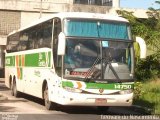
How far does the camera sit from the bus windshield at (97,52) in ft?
53.2

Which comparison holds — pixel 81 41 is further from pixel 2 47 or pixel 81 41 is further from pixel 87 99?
pixel 2 47

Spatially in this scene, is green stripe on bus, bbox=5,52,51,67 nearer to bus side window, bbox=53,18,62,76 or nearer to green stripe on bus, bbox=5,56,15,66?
bus side window, bbox=53,18,62,76

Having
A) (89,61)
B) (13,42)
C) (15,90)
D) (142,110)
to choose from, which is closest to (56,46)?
(89,61)

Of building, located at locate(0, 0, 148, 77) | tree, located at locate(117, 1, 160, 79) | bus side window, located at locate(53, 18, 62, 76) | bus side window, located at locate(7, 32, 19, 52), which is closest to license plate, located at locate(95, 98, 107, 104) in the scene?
bus side window, located at locate(53, 18, 62, 76)

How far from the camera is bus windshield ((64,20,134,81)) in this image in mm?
16203

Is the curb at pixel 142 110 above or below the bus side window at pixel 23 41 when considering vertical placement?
below

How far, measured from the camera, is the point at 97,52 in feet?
53.8

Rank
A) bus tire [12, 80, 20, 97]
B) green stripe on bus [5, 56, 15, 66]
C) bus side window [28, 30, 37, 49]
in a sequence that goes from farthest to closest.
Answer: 1. green stripe on bus [5, 56, 15, 66]
2. bus tire [12, 80, 20, 97]
3. bus side window [28, 30, 37, 49]

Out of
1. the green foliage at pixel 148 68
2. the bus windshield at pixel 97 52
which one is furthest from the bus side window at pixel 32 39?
the green foliage at pixel 148 68

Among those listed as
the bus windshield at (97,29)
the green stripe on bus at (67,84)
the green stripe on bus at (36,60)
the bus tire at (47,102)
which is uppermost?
the bus windshield at (97,29)

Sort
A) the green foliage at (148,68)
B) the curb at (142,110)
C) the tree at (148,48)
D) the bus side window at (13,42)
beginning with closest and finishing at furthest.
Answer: the curb at (142,110) < the bus side window at (13,42) < the tree at (148,48) < the green foliage at (148,68)

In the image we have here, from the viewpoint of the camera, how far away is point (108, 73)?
1636 cm

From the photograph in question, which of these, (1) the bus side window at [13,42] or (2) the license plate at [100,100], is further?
(1) the bus side window at [13,42]

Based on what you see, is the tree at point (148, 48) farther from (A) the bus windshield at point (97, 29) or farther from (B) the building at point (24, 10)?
(B) the building at point (24, 10)
